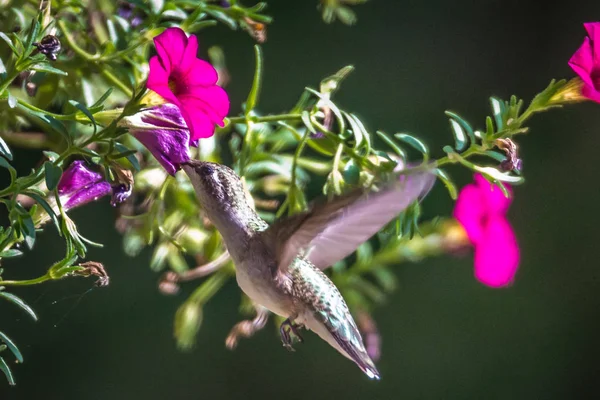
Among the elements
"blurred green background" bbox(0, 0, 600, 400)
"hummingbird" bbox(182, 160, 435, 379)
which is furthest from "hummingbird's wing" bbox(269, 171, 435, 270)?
"blurred green background" bbox(0, 0, 600, 400)

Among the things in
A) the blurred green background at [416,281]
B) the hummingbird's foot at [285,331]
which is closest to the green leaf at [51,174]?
the hummingbird's foot at [285,331]

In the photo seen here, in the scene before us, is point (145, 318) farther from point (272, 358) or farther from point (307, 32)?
point (307, 32)

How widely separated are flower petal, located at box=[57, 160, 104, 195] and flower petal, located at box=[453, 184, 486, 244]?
0.44 m

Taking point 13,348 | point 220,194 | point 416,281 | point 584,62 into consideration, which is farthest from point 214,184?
point 416,281

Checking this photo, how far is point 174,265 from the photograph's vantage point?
43.8 inches

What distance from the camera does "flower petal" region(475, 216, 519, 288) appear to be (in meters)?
1.00

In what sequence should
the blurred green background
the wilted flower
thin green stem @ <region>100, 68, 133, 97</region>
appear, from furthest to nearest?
1. the blurred green background
2. thin green stem @ <region>100, 68, 133, 97</region>
3. the wilted flower

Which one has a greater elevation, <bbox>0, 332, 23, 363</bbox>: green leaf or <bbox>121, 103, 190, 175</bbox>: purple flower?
<bbox>121, 103, 190, 175</bbox>: purple flower

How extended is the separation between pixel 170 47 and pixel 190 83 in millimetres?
37

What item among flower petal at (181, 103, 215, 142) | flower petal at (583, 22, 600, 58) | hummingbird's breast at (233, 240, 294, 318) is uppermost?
flower petal at (583, 22, 600, 58)

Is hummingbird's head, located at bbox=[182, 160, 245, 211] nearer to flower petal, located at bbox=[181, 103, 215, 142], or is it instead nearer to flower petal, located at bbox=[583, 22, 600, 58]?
flower petal, located at bbox=[181, 103, 215, 142]

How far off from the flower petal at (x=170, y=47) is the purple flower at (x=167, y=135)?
5 centimetres

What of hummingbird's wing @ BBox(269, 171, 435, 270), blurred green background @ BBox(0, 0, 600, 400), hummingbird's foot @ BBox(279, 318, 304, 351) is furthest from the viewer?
blurred green background @ BBox(0, 0, 600, 400)

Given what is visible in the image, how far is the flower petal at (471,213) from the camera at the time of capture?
3.37ft
